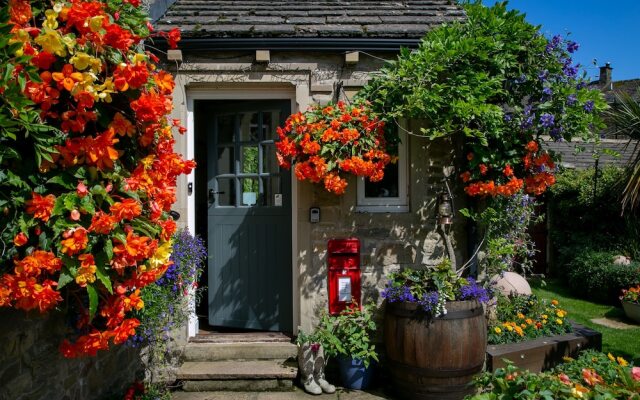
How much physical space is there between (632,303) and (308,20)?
233 inches

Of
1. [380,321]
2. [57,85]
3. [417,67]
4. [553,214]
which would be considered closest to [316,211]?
[380,321]

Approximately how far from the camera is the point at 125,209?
234 centimetres

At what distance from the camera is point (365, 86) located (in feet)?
15.2

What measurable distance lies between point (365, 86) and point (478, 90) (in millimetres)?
1005

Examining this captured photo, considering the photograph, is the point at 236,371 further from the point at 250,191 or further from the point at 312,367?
the point at 250,191

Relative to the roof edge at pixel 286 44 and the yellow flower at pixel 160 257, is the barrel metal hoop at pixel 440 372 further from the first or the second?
the roof edge at pixel 286 44

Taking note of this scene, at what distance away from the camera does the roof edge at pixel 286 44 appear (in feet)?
15.5

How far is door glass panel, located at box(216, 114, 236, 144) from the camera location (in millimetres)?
5414

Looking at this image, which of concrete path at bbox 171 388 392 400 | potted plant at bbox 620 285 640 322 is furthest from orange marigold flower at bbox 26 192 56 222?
potted plant at bbox 620 285 640 322

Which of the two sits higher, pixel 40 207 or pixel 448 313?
pixel 40 207

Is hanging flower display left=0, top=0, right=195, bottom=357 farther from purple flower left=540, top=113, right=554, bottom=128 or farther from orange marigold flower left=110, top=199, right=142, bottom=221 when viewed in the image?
purple flower left=540, top=113, right=554, bottom=128

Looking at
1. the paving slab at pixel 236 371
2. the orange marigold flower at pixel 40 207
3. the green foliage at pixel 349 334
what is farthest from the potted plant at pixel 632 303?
the orange marigold flower at pixel 40 207

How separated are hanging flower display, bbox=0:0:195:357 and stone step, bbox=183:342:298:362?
7.27 feet

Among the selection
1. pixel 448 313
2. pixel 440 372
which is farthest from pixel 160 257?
pixel 440 372
